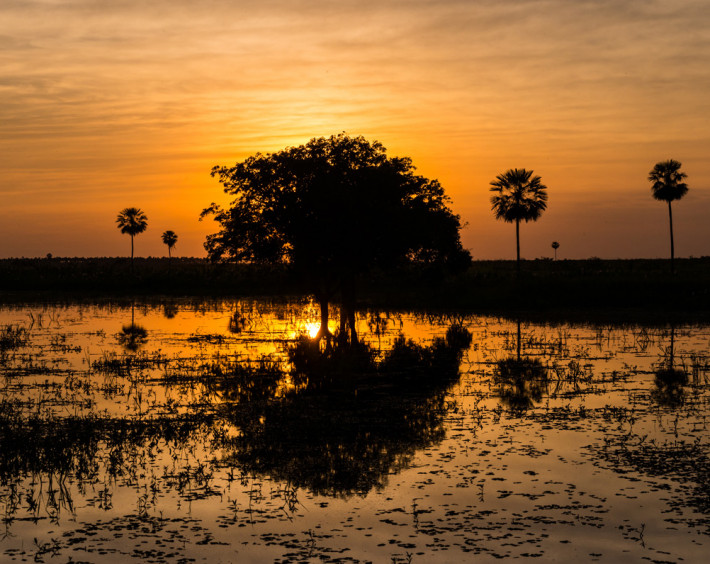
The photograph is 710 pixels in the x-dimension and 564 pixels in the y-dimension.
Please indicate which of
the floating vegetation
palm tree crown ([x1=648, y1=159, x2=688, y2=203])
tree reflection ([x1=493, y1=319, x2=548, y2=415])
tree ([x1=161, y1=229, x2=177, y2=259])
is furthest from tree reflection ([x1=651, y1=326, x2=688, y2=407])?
tree ([x1=161, y1=229, x2=177, y2=259])

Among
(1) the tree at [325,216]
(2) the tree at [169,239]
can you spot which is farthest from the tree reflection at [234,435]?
(2) the tree at [169,239]

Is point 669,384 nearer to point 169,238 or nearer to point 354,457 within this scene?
point 354,457

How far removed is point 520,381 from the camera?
25875 millimetres

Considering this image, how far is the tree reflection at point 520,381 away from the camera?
22.0 meters

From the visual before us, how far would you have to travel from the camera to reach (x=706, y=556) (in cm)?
1046

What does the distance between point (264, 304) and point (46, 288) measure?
3629cm

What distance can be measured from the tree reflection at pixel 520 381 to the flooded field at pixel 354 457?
140 millimetres

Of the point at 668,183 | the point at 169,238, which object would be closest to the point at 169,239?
the point at 169,238

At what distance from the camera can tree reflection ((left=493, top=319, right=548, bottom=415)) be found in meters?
22.0

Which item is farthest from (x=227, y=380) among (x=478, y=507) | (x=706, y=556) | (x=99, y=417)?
(x=706, y=556)

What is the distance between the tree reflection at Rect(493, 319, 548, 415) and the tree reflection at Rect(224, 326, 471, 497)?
1.62 metres

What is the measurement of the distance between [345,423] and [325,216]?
2684 centimetres

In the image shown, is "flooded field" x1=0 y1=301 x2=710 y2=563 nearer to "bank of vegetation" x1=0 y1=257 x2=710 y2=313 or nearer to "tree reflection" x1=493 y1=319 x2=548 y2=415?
"tree reflection" x1=493 y1=319 x2=548 y2=415

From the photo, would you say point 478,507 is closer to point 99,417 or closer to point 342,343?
point 99,417
